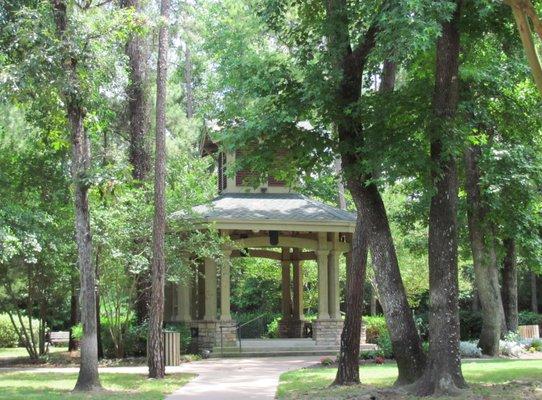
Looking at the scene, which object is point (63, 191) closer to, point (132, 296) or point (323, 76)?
point (132, 296)

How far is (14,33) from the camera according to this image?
12.7 meters

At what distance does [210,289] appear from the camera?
21141 millimetres

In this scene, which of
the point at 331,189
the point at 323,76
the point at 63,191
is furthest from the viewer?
the point at 331,189

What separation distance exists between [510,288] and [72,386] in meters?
14.5

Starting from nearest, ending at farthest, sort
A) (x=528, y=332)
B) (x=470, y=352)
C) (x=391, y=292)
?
1. (x=391, y=292)
2. (x=470, y=352)
3. (x=528, y=332)

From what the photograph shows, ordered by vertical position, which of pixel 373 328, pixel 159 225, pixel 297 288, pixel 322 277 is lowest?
pixel 373 328

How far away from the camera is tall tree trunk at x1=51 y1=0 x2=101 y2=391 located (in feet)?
42.2

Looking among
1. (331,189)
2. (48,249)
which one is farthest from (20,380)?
(331,189)

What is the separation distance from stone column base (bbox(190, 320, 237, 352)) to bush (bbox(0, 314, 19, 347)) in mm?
11044

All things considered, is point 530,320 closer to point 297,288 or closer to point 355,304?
point 297,288

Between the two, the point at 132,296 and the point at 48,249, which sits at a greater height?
the point at 48,249

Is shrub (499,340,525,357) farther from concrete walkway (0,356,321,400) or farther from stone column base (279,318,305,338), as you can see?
stone column base (279,318,305,338)

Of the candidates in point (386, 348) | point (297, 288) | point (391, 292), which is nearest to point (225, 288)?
point (297, 288)

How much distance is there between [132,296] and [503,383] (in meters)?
11.7
